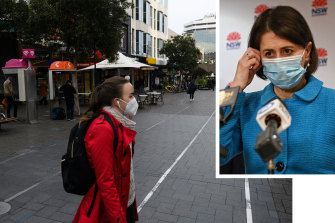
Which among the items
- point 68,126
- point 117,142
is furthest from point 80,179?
point 68,126

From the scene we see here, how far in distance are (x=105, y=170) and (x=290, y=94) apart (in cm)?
156

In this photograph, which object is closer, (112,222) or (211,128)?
(112,222)

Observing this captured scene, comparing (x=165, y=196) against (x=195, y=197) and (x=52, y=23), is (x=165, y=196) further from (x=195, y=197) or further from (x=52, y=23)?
(x=52, y=23)

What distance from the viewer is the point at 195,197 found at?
4.83 m

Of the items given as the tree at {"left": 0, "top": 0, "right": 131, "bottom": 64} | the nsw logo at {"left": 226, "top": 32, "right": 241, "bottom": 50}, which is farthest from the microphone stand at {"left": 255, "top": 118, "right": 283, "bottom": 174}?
the tree at {"left": 0, "top": 0, "right": 131, "bottom": 64}

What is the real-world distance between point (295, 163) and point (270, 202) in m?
2.67

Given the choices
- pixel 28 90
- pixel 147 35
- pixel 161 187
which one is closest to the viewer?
pixel 161 187

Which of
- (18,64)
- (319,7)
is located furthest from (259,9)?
(18,64)

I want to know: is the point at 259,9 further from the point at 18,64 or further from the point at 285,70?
the point at 18,64

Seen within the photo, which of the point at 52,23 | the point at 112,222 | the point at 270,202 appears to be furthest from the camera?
the point at 52,23

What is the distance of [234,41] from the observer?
2.47 metres

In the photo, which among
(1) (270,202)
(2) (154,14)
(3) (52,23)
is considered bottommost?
(1) (270,202)

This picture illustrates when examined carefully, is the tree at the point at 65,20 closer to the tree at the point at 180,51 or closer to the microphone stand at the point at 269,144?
the microphone stand at the point at 269,144

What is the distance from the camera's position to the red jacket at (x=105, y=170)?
2174 mm
